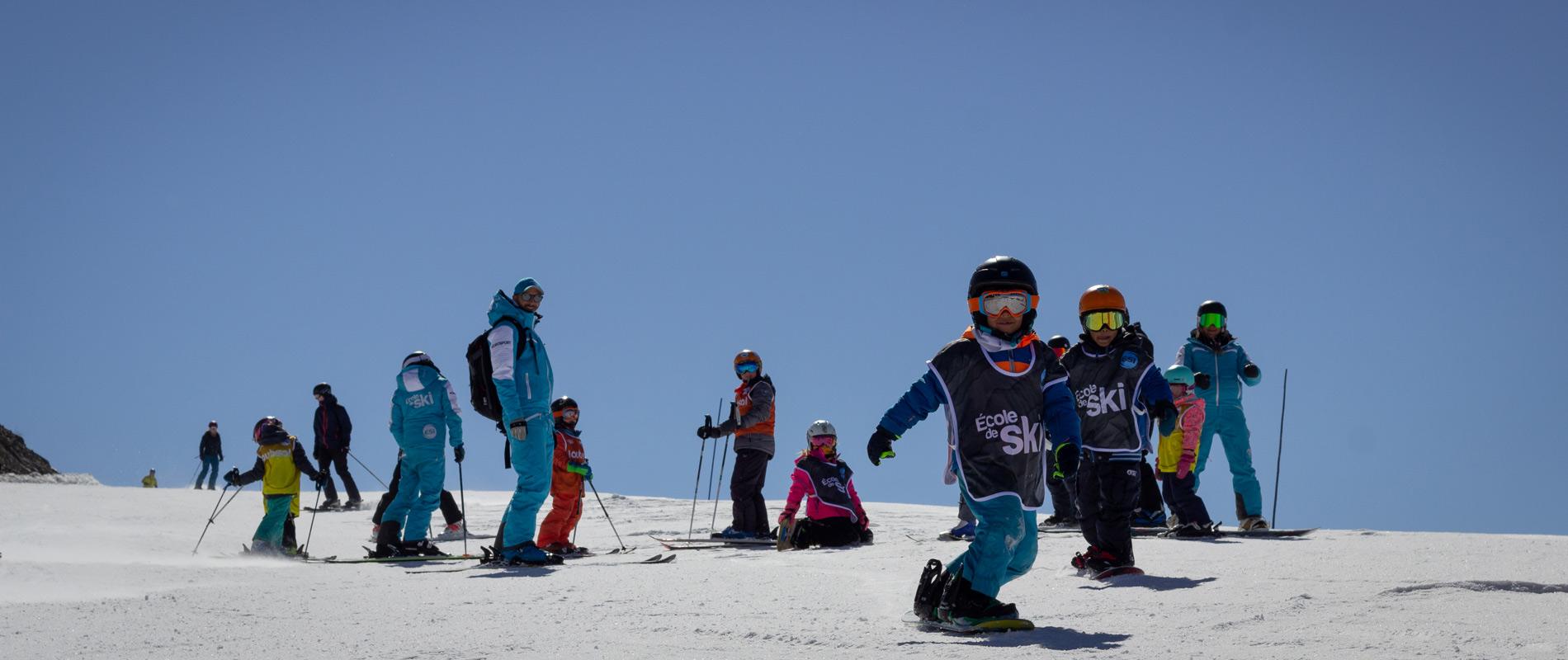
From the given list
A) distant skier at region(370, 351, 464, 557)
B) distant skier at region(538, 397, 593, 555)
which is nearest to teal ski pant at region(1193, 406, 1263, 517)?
distant skier at region(538, 397, 593, 555)

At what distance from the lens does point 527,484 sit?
8.80 metres

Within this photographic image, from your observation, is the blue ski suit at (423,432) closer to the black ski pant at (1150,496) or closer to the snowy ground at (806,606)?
the snowy ground at (806,606)

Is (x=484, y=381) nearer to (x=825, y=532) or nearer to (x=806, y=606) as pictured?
(x=825, y=532)

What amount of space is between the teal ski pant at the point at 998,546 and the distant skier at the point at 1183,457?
6044 millimetres

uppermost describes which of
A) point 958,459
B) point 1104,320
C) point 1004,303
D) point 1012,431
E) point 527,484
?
point 1104,320

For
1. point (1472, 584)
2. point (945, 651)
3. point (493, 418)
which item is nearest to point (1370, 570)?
point (1472, 584)

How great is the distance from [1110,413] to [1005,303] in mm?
2309

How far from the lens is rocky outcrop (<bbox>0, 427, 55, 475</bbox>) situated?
79.5ft

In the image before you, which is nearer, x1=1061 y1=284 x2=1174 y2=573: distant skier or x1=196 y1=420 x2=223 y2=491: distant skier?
x1=1061 y1=284 x2=1174 y2=573: distant skier

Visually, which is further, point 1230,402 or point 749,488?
point 749,488

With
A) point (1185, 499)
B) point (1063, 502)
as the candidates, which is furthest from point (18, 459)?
point (1185, 499)

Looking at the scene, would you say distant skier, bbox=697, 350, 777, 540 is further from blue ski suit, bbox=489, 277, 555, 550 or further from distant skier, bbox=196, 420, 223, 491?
distant skier, bbox=196, 420, 223, 491

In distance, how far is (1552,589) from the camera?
17.6ft

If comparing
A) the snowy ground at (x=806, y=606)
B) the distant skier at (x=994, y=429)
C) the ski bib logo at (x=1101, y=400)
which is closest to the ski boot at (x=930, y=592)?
the distant skier at (x=994, y=429)
